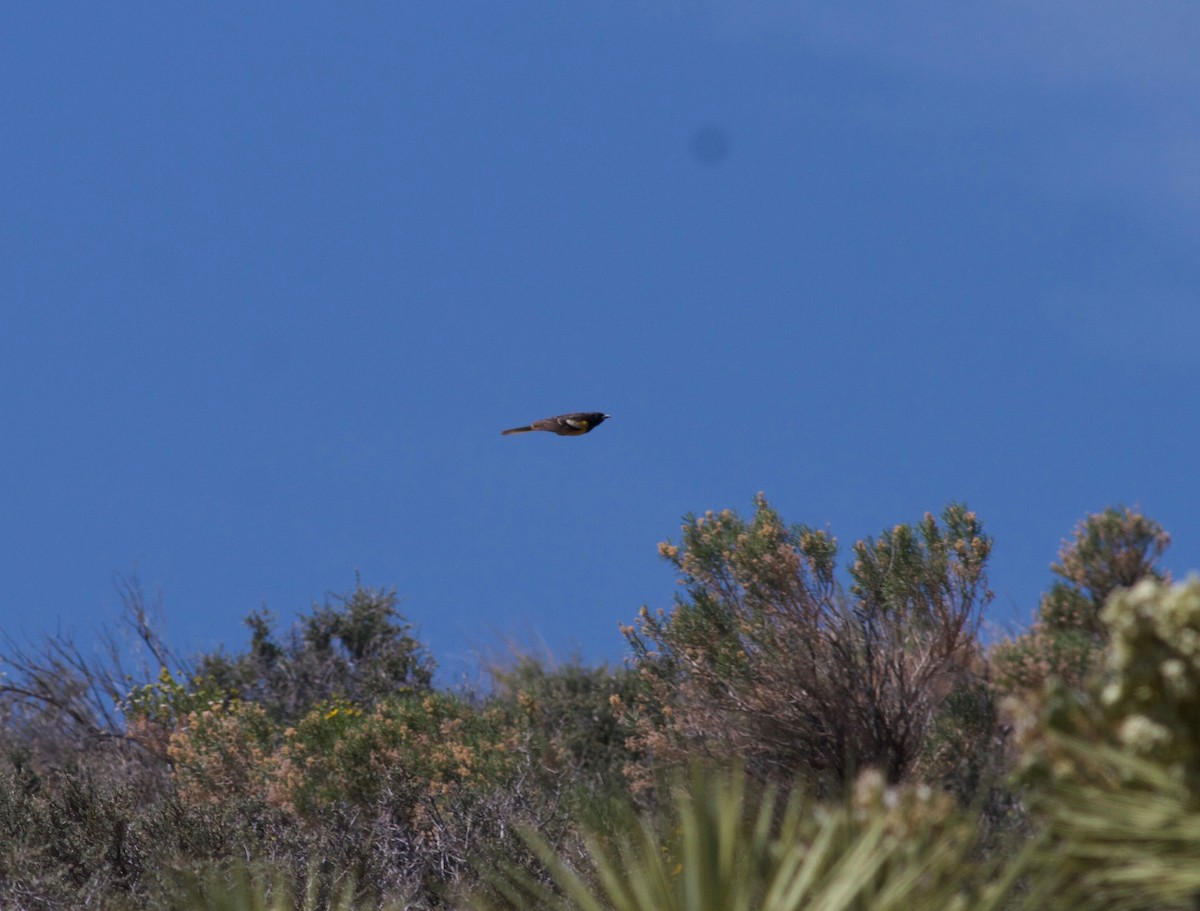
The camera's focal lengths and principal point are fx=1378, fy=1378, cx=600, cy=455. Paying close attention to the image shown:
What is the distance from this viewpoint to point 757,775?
31.4ft

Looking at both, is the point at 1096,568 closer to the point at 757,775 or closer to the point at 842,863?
the point at 757,775

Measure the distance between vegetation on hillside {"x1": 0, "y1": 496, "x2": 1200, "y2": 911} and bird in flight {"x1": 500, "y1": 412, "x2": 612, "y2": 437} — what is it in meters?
1.25

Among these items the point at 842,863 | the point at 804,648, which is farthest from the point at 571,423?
the point at 842,863

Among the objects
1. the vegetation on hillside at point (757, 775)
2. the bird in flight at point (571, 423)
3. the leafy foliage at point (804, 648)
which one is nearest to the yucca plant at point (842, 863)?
the vegetation on hillside at point (757, 775)

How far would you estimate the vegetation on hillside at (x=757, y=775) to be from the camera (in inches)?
144

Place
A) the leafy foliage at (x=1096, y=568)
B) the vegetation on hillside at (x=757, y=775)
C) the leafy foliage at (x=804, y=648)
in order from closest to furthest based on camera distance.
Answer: the vegetation on hillside at (x=757, y=775)
the leafy foliage at (x=804, y=648)
the leafy foliage at (x=1096, y=568)

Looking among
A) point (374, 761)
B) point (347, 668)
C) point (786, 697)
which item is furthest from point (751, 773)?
point (347, 668)

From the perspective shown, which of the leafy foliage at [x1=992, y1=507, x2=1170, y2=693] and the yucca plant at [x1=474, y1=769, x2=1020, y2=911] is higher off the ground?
the leafy foliage at [x1=992, y1=507, x2=1170, y2=693]

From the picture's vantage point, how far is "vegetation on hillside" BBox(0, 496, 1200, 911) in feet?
12.0

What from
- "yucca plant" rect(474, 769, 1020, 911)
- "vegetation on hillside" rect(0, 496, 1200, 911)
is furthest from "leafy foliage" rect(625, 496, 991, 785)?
"yucca plant" rect(474, 769, 1020, 911)

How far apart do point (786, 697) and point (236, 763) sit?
20.4ft

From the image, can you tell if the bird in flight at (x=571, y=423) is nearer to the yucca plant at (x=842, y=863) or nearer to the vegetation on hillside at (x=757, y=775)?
the vegetation on hillside at (x=757, y=775)

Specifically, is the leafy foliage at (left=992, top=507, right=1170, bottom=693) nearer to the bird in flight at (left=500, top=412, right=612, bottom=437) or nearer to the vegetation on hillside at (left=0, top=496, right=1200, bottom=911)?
the vegetation on hillside at (left=0, top=496, right=1200, bottom=911)

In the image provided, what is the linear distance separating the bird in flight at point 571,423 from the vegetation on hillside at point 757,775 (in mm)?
1247
